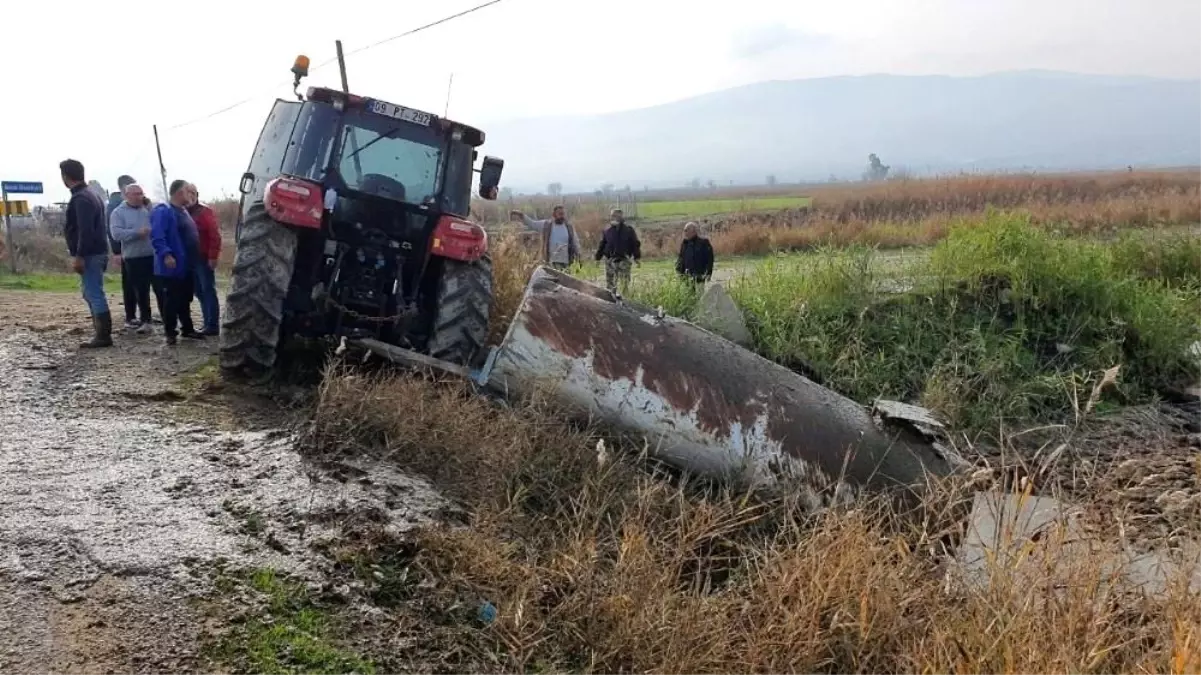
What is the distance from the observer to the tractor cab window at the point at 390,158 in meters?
6.10

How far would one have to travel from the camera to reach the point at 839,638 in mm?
2840

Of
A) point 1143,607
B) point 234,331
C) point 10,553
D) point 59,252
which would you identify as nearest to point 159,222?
point 234,331

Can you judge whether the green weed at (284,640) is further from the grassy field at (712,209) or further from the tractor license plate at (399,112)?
the grassy field at (712,209)

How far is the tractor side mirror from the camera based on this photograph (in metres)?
6.48

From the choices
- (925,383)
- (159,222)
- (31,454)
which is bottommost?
(925,383)

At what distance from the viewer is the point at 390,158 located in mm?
6254

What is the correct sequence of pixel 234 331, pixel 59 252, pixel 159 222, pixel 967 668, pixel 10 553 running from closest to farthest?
pixel 967 668, pixel 10 553, pixel 234 331, pixel 159 222, pixel 59 252

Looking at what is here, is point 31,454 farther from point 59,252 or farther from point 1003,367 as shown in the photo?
point 59,252

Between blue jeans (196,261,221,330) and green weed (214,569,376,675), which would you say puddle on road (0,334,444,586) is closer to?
green weed (214,569,376,675)

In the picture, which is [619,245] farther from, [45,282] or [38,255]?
[38,255]

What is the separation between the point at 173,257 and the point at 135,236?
51 centimetres

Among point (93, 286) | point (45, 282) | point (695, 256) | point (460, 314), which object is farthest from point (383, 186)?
point (45, 282)

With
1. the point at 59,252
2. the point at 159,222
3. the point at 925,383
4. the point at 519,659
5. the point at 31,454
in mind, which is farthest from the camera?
the point at 59,252

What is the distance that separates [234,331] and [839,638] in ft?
12.9
